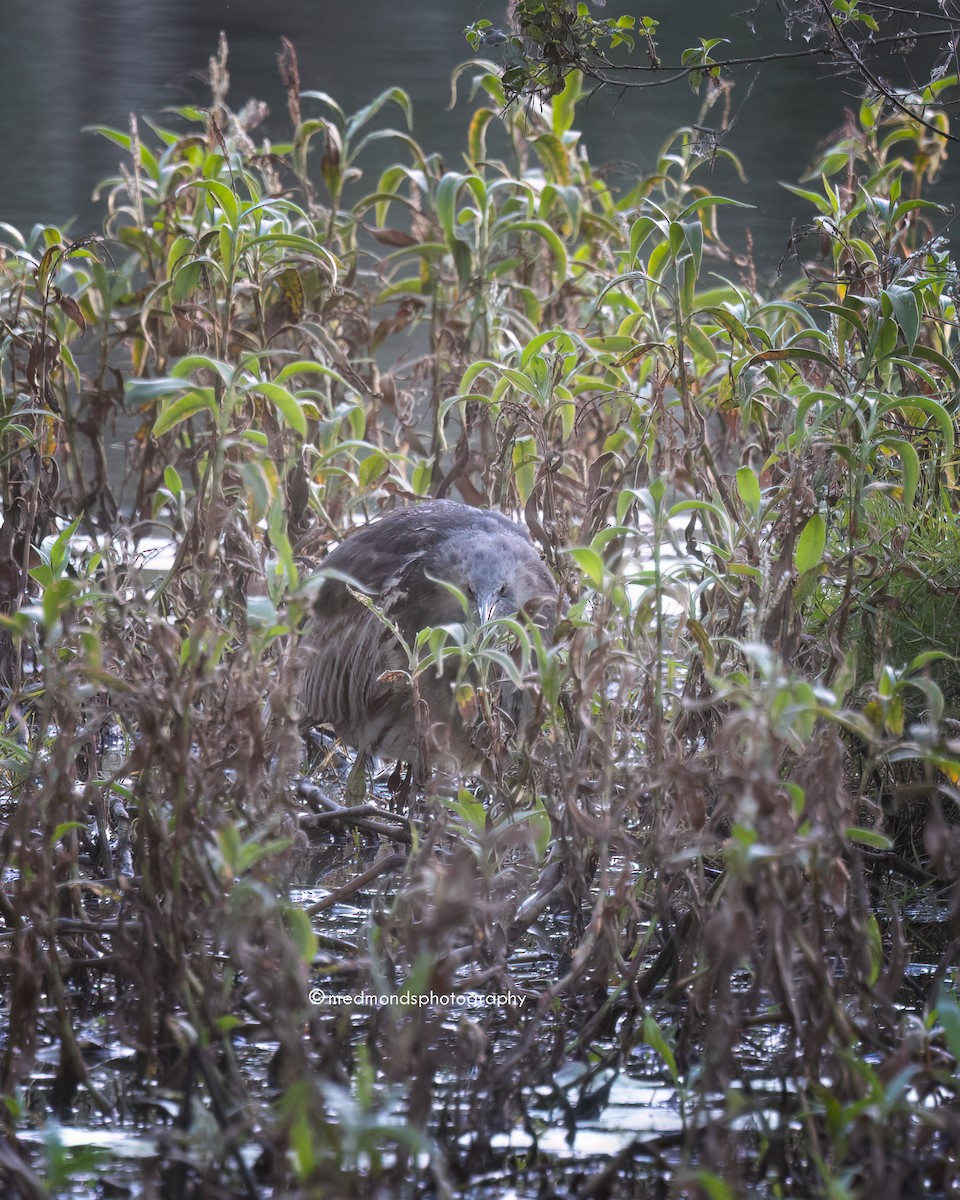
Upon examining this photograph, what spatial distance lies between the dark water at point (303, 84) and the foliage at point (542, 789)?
4295 millimetres

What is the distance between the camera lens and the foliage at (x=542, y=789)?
5.35 ft

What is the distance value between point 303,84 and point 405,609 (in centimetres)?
769

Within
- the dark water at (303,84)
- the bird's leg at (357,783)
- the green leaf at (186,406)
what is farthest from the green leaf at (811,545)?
the dark water at (303,84)

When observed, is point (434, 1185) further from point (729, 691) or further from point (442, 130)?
point (442, 130)

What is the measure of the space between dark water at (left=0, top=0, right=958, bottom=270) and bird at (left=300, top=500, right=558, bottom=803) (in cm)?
446

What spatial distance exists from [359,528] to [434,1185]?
1.88 metres

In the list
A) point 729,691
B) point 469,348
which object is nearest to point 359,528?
point 469,348

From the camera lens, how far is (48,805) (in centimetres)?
183

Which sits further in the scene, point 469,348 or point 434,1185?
point 469,348

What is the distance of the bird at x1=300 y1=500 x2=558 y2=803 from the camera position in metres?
2.89

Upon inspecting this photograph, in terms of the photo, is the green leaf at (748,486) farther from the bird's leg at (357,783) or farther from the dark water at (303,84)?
the dark water at (303,84)

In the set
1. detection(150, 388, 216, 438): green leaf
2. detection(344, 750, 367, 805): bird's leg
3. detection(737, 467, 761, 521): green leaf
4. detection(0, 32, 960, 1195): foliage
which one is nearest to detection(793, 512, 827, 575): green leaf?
detection(0, 32, 960, 1195): foliage

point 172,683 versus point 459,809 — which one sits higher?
point 172,683

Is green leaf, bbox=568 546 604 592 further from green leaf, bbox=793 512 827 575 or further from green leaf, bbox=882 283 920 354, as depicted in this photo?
green leaf, bbox=882 283 920 354
